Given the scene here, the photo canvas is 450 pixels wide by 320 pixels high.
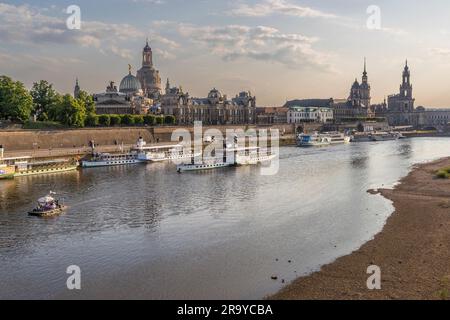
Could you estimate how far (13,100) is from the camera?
2427 inches

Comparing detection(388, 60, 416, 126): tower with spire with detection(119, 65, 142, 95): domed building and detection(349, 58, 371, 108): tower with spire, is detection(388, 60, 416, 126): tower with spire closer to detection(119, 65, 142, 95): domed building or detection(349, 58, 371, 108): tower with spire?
detection(349, 58, 371, 108): tower with spire

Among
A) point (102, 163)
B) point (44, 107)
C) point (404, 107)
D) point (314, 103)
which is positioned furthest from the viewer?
point (404, 107)

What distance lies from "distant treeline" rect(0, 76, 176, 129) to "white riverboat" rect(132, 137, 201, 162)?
9895 millimetres

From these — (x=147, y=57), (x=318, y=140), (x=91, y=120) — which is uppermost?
(x=147, y=57)

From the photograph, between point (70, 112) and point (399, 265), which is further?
point (70, 112)

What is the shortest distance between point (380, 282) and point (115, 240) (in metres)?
11.7

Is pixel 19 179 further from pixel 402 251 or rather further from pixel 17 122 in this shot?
pixel 402 251

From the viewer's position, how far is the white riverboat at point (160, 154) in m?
58.2

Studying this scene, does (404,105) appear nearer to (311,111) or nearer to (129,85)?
(311,111)

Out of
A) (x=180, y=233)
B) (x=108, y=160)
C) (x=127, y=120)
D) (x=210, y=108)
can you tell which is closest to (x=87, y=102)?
(x=127, y=120)

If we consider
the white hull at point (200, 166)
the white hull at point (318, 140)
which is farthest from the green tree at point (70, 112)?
the white hull at point (318, 140)

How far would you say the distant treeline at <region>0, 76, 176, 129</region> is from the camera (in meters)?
61.7

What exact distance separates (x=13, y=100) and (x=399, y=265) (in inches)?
2109
